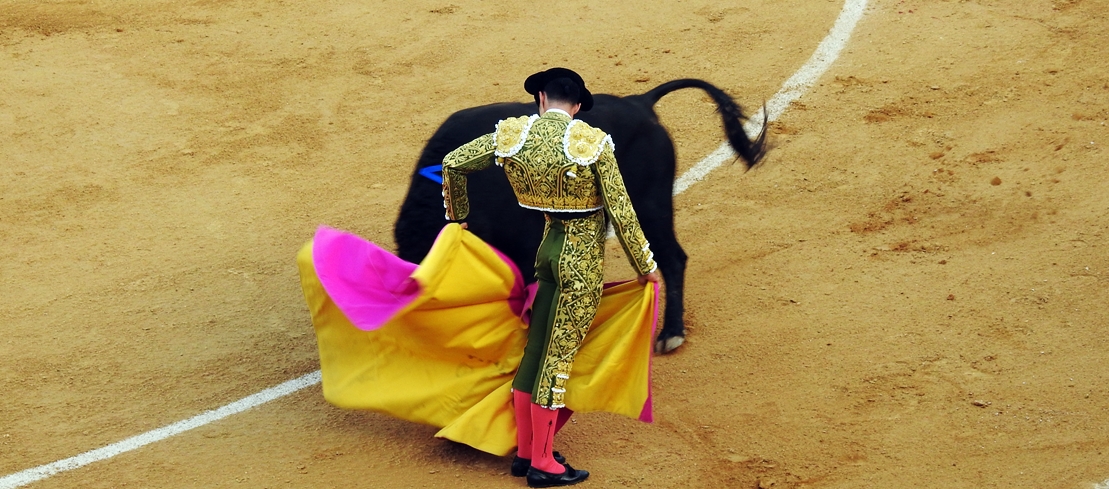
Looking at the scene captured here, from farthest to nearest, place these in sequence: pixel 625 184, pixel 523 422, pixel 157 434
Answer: pixel 625 184 < pixel 157 434 < pixel 523 422

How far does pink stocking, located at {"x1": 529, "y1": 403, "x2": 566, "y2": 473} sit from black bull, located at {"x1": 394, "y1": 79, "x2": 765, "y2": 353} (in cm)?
77

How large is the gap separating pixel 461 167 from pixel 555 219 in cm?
37

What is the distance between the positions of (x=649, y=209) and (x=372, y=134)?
264 centimetres

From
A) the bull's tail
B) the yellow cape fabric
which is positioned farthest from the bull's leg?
the yellow cape fabric

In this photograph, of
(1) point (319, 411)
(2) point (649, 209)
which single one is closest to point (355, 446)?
(1) point (319, 411)

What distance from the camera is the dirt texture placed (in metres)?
4.41

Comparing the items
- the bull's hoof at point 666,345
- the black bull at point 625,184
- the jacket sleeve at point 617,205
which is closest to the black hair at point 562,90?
the jacket sleeve at point 617,205

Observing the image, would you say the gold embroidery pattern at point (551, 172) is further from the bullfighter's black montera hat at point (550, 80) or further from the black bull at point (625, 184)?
the black bull at point (625, 184)

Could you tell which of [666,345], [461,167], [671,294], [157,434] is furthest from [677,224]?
[157,434]

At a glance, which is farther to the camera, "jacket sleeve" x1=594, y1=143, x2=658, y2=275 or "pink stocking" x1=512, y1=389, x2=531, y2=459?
"pink stocking" x1=512, y1=389, x2=531, y2=459

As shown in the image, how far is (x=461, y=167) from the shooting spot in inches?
157

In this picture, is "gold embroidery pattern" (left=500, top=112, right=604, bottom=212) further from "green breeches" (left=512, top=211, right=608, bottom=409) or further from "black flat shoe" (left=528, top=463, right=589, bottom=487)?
"black flat shoe" (left=528, top=463, right=589, bottom=487)

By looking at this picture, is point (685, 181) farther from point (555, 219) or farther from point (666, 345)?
point (555, 219)

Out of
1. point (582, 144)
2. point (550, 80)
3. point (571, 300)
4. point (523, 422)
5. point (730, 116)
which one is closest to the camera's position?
point (582, 144)
